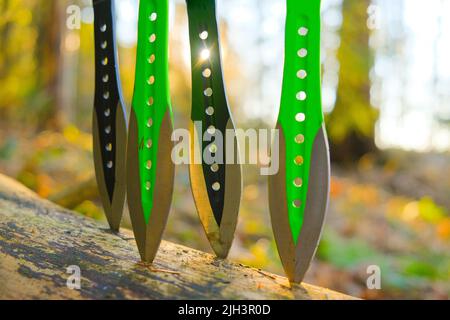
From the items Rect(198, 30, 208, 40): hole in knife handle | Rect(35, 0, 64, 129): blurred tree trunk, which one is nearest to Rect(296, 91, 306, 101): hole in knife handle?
Rect(198, 30, 208, 40): hole in knife handle

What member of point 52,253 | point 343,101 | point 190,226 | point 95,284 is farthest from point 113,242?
point 343,101

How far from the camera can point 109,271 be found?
1244 mm

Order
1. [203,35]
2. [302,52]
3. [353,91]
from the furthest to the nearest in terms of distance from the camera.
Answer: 1. [353,91]
2. [203,35]
3. [302,52]

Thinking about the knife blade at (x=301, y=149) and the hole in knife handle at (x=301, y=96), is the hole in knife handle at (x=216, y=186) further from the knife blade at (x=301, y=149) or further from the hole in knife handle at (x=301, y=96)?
the hole in knife handle at (x=301, y=96)

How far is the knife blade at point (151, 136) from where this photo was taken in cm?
137

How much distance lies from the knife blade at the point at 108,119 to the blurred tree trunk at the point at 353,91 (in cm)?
319

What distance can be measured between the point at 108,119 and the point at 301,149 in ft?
2.56

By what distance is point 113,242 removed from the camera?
153cm

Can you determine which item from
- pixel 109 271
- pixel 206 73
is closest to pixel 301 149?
pixel 206 73

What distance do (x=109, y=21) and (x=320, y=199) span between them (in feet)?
3.24

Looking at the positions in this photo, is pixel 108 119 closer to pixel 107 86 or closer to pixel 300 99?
pixel 107 86

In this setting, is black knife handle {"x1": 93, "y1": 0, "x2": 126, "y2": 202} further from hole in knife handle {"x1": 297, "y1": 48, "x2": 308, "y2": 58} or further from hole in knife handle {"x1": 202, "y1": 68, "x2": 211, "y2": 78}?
hole in knife handle {"x1": 297, "y1": 48, "x2": 308, "y2": 58}

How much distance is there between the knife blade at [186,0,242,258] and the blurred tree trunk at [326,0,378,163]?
3.24 metres

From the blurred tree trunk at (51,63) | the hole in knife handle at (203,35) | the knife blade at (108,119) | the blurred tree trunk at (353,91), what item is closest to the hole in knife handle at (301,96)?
the hole in knife handle at (203,35)
